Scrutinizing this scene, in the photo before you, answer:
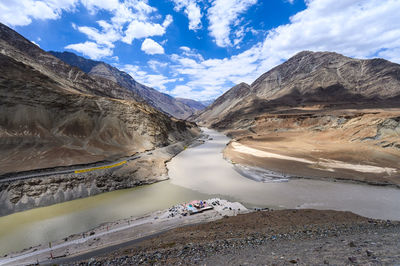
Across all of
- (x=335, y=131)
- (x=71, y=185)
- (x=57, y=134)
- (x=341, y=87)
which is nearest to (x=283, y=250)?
(x=71, y=185)

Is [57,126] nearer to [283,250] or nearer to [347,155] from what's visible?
[283,250]

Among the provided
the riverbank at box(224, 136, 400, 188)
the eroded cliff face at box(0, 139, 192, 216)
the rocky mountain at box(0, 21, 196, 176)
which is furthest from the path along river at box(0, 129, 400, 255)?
the rocky mountain at box(0, 21, 196, 176)

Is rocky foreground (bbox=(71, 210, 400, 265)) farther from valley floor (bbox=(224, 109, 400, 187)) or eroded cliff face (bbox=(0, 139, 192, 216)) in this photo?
valley floor (bbox=(224, 109, 400, 187))

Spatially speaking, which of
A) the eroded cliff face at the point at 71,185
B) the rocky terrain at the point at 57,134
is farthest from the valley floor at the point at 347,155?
the rocky terrain at the point at 57,134

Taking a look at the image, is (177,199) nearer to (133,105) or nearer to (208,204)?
(208,204)

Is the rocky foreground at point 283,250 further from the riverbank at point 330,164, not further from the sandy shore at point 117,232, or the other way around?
the riverbank at point 330,164
